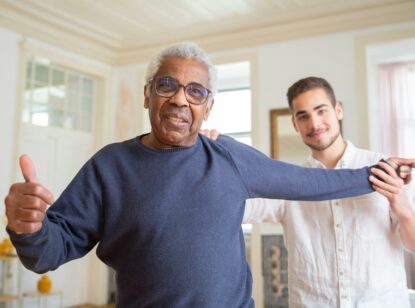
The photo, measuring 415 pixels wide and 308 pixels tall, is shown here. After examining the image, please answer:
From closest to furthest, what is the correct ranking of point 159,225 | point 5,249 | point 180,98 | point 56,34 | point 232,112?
point 159,225 < point 180,98 < point 5,249 < point 56,34 < point 232,112

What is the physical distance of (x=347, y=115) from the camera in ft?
16.0

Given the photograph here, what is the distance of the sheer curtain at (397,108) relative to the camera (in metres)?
5.24

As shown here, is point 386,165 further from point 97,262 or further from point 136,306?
point 97,262

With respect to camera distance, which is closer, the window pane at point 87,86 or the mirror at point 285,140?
the mirror at point 285,140

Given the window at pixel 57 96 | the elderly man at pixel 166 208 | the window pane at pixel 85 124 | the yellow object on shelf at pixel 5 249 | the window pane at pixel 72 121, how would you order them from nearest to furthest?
the elderly man at pixel 166 208 → the yellow object on shelf at pixel 5 249 → the window at pixel 57 96 → the window pane at pixel 72 121 → the window pane at pixel 85 124

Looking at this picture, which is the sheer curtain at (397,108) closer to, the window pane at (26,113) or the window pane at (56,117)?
the window pane at (56,117)

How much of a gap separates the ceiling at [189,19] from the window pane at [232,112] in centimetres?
140

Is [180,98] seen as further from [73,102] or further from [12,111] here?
[73,102]

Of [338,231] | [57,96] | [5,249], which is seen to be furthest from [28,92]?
[338,231]

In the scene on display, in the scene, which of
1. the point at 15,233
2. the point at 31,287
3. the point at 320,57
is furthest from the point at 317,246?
the point at 31,287

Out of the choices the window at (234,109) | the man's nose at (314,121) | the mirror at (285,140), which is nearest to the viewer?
the man's nose at (314,121)

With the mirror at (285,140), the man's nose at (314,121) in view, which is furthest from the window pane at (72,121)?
the man's nose at (314,121)

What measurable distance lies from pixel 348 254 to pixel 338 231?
9 centimetres

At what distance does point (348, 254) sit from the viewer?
1699 millimetres
